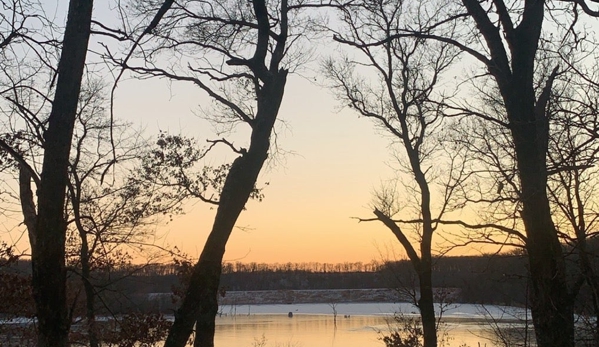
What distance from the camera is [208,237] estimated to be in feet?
21.1

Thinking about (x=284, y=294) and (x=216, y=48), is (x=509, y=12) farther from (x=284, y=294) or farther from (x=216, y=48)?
(x=284, y=294)

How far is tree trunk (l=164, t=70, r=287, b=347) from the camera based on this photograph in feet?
20.1

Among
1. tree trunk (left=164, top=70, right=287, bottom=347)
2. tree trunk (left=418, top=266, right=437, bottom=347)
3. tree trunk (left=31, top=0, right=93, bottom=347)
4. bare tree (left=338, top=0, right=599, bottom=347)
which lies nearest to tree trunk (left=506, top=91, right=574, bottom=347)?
bare tree (left=338, top=0, right=599, bottom=347)

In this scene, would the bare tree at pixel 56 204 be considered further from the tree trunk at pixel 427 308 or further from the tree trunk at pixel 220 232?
the tree trunk at pixel 427 308

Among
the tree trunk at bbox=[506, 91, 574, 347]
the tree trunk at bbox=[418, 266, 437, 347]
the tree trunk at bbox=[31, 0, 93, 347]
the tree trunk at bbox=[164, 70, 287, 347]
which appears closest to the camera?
the tree trunk at bbox=[31, 0, 93, 347]

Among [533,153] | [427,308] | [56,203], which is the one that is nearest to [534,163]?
[533,153]

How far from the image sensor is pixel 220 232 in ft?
20.8

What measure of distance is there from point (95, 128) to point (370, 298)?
342 ft

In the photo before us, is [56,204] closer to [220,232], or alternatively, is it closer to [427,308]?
[220,232]

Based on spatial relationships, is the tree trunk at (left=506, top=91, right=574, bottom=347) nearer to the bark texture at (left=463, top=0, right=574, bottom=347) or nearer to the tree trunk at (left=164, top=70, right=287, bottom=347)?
the bark texture at (left=463, top=0, right=574, bottom=347)

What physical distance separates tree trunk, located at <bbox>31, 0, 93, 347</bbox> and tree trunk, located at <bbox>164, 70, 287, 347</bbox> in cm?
157

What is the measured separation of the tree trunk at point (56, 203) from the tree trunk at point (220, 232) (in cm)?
157

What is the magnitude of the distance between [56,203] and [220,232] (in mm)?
2032

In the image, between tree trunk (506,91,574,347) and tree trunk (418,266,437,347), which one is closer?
tree trunk (506,91,574,347)
